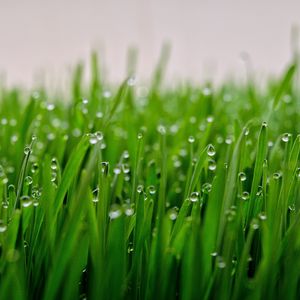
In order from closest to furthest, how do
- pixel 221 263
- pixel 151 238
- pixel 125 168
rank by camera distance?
pixel 221 263 < pixel 151 238 < pixel 125 168

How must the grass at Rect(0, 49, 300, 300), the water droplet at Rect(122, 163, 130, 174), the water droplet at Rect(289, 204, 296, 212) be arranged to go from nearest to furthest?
the grass at Rect(0, 49, 300, 300) → the water droplet at Rect(289, 204, 296, 212) → the water droplet at Rect(122, 163, 130, 174)

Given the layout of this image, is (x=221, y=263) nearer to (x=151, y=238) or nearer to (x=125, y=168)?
(x=151, y=238)

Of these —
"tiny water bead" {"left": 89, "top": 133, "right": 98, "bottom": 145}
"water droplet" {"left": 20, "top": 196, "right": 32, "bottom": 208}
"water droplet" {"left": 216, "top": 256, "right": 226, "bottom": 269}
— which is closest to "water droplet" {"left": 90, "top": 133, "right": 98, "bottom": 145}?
"tiny water bead" {"left": 89, "top": 133, "right": 98, "bottom": 145}

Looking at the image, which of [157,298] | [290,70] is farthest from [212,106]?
[157,298]

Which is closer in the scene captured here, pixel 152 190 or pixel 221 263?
pixel 221 263

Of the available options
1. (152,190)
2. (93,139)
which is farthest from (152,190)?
(93,139)

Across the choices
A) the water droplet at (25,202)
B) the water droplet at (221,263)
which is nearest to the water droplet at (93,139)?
the water droplet at (25,202)

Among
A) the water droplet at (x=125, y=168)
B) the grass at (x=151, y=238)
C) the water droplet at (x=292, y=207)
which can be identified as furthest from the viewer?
the water droplet at (x=125, y=168)

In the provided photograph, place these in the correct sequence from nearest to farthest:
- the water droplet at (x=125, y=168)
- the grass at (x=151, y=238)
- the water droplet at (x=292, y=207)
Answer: the grass at (x=151, y=238) → the water droplet at (x=292, y=207) → the water droplet at (x=125, y=168)

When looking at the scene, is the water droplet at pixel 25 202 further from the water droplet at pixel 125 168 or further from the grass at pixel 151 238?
the water droplet at pixel 125 168

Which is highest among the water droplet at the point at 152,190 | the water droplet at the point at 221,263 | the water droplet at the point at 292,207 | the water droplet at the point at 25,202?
the water droplet at the point at 152,190

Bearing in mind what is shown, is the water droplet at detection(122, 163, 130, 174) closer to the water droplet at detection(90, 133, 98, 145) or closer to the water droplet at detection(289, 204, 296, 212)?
the water droplet at detection(90, 133, 98, 145)
